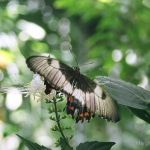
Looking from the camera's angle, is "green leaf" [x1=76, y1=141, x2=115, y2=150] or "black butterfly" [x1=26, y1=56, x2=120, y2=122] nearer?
"green leaf" [x1=76, y1=141, x2=115, y2=150]

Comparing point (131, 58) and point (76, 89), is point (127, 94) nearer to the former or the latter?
point (76, 89)

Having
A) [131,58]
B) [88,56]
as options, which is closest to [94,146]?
[131,58]

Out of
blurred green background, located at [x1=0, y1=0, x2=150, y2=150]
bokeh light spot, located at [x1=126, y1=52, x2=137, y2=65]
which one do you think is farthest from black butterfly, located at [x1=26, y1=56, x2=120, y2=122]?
bokeh light spot, located at [x1=126, y1=52, x2=137, y2=65]

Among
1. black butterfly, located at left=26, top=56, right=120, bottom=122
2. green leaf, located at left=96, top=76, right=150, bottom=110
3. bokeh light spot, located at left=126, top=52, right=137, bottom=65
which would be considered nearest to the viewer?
green leaf, located at left=96, top=76, right=150, bottom=110

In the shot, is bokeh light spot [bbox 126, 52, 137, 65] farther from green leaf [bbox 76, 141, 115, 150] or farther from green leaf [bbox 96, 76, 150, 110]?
green leaf [bbox 76, 141, 115, 150]

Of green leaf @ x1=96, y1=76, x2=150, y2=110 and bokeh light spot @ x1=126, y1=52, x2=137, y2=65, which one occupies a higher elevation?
Result: bokeh light spot @ x1=126, y1=52, x2=137, y2=65

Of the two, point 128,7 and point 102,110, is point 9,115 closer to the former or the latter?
point 128,7
